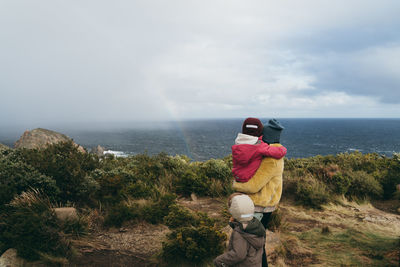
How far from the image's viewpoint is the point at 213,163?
8.73 metres

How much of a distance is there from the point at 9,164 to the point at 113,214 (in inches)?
118

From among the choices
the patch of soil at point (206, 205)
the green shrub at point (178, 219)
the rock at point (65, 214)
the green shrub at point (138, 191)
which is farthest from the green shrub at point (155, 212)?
the rock at point (65, 214)

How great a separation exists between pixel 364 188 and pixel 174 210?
6811mm

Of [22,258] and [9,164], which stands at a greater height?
[9,164]

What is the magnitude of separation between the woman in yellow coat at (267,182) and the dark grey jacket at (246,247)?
41 cm

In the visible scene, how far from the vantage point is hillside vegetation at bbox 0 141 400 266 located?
151 inches

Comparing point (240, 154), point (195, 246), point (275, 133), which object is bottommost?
point (195, 246)

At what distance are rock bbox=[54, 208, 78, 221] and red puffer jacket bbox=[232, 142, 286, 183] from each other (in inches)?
→ 147

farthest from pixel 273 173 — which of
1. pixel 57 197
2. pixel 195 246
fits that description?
pixel 57 197

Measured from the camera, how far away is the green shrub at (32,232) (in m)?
3.64

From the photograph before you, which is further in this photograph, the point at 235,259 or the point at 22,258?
the point at 22,258

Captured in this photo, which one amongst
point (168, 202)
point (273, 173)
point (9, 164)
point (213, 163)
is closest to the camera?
point (273, 173)

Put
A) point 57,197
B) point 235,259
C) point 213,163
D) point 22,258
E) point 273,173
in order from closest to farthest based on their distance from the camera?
point 235,259 → point 273,173 → point 22,258 → point 57,197 → point 213,163

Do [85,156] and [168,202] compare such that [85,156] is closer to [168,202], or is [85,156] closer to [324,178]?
[168,202]
